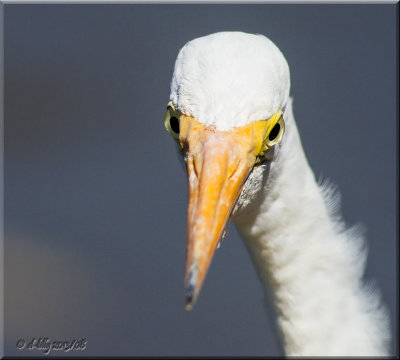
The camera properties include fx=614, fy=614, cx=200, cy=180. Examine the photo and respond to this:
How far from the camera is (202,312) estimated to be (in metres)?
5.80

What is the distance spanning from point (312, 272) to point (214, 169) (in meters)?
0.84

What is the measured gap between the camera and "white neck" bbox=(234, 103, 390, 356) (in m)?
2.52

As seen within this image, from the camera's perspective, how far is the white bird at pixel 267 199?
203 cm

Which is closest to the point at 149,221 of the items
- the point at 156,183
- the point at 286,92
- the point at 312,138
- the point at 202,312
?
the point at 156,183

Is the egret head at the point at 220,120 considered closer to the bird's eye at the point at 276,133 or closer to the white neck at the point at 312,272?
the bird's eye at the point at 276,133

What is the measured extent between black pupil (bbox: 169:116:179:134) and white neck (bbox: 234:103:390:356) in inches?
19.1
